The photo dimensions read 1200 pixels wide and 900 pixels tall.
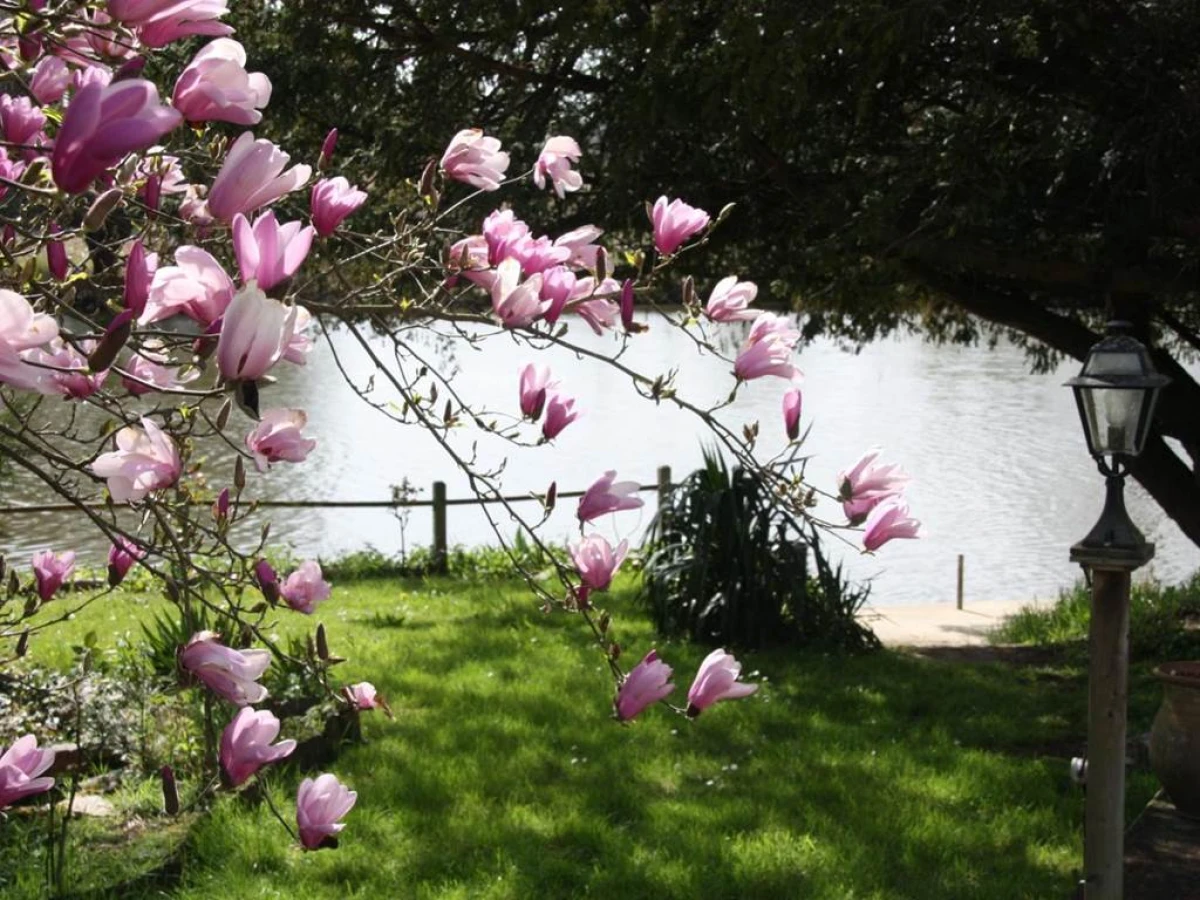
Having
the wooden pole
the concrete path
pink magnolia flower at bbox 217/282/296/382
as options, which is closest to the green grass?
the concrete path

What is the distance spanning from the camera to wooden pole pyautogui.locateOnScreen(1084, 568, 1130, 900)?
356 cm

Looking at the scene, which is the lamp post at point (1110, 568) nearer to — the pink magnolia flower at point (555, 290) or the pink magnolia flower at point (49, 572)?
the pink magnolia flower at point (555, 290)

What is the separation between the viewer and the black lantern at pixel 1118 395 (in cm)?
354

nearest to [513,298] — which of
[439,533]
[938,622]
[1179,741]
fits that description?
[1179,741]

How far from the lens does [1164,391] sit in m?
7.95

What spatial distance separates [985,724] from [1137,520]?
9.17 metres

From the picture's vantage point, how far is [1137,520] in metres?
14.6

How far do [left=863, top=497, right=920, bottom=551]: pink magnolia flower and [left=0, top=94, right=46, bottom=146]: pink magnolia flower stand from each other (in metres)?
1.00

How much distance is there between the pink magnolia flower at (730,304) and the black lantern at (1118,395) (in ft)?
6.49

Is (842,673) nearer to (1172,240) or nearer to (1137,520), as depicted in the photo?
(1172,240)

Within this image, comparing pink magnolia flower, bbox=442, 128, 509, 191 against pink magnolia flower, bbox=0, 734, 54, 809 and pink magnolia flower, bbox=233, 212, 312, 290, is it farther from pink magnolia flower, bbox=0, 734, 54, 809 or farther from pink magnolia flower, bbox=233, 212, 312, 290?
pink magnolia flower, bbox=0, 734, 54, 809

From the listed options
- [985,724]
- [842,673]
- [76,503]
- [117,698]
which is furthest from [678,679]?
[76,503]

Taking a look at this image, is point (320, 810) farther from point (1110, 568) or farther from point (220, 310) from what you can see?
point (1110, 568)

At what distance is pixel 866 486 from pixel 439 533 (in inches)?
347
